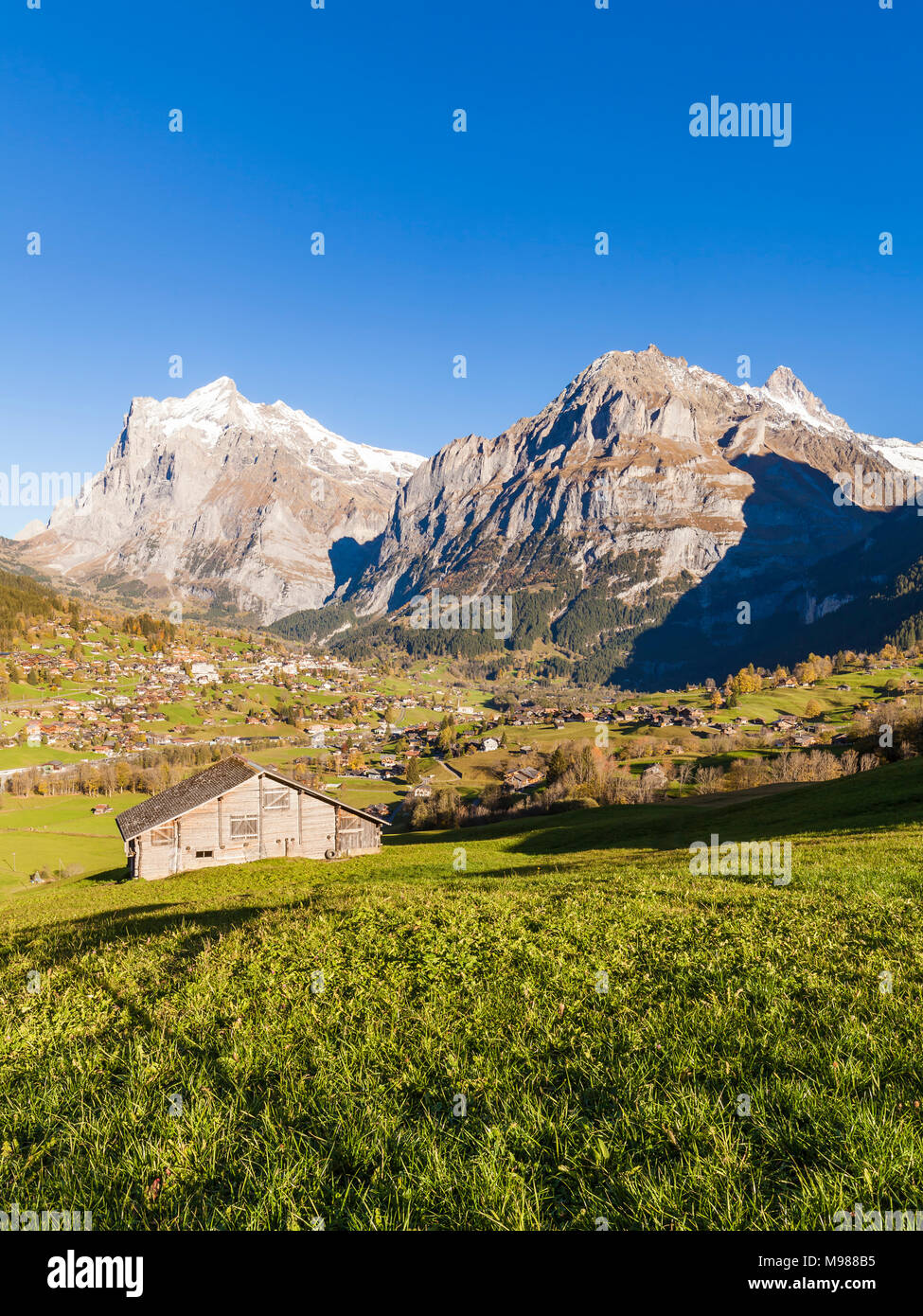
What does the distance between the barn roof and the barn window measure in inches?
98.9

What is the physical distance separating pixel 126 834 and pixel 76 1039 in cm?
4640

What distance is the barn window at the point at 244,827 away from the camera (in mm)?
48959

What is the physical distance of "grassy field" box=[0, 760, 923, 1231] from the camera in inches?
142

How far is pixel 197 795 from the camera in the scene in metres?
49.0

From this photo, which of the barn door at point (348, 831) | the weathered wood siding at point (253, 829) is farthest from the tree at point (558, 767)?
the weathered wood siding at point (253, 829)

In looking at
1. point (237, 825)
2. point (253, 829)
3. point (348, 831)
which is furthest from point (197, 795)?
point (348, 831)

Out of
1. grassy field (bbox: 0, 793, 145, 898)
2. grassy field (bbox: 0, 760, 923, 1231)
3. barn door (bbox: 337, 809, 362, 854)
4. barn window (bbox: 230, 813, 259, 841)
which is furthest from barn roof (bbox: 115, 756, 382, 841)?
grassy field (bbox: 0, 760, 923, 1231)

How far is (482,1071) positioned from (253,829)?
158 feet

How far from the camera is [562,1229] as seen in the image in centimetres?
329

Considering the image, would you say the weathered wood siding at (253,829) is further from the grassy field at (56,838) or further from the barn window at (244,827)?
the grassy field at (56,838)

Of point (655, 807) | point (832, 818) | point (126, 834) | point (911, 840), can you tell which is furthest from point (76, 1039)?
point (655, 807)

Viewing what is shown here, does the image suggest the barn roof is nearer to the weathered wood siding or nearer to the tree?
the weathered wood siding

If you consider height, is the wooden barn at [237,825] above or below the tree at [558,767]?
above
